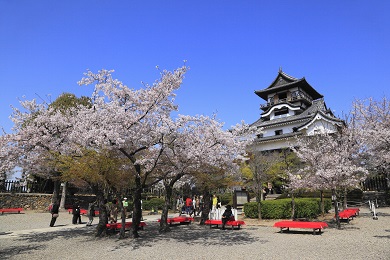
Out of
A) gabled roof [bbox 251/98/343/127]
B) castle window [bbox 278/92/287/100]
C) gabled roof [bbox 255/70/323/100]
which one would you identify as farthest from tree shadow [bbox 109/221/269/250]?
castle window [bbox 278/92/287/100]

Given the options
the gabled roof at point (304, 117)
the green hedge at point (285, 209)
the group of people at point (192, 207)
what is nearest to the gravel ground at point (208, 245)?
the green hedge at point (285, 209)

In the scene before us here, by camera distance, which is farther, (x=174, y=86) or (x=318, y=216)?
(x=318, y=216)

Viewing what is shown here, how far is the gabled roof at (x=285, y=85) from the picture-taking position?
49.3 meters

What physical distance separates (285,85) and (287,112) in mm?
4810

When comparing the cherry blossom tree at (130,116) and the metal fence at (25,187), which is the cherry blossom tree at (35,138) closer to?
the cherry blossom tree at (130,116)

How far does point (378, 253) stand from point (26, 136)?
1415cm

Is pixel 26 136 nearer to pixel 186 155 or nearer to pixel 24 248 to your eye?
pixel 24 248

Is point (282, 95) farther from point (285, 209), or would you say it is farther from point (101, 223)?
point (101, 223)

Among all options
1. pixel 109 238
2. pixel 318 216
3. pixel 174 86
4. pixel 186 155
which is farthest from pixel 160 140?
pixel 318 216

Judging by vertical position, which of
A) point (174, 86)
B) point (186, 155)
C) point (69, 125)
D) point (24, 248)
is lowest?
point (24, 248)

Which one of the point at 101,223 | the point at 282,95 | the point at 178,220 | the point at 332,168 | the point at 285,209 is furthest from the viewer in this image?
the point at 282,95

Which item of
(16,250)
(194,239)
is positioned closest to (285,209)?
(194,239)

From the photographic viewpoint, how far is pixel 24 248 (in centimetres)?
1120

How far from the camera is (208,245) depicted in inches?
451
